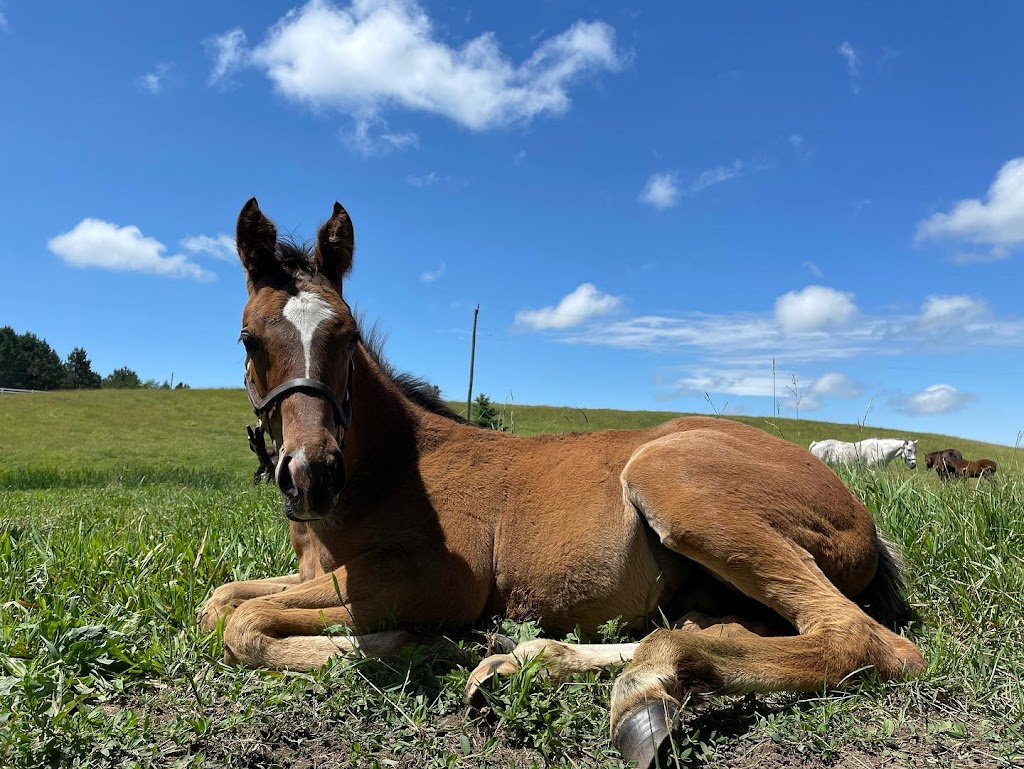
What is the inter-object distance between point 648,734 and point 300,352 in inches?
96.3

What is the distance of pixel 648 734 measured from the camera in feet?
8.21

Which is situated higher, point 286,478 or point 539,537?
point 286,478

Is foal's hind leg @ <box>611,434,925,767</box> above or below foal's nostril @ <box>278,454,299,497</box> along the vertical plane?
below

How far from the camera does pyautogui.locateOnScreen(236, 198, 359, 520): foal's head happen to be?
120 inches

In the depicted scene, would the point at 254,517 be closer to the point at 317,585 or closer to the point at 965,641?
the point at 317,585

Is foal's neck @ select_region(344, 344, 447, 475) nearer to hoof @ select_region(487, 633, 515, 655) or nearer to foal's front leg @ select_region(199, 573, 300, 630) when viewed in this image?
foal's front leg @ select_region(199, 573, 300, 630)

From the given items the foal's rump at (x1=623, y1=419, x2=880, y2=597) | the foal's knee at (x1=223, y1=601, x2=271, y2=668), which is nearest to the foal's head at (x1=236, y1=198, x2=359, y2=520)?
the foal's knee at (x1=223, y1=601, x2=271, y2=668)

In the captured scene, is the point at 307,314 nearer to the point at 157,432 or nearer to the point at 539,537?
the point at 539,537

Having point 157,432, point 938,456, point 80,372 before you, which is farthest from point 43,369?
point 938,456

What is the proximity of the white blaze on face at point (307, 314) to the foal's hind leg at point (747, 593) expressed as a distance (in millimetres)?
1986

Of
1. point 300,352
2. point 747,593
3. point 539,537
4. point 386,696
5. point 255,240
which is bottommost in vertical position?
point 386,696

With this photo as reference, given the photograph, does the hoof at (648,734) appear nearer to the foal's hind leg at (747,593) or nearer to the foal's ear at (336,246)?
the foal's hind leg at (747,593)

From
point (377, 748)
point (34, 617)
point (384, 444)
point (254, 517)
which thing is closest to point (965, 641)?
point (377, 748)

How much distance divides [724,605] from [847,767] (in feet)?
4.34
